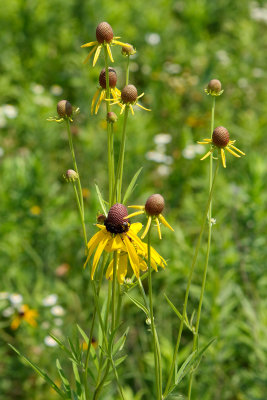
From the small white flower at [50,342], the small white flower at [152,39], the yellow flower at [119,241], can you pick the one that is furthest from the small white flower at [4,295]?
the small white flower at [152,39]

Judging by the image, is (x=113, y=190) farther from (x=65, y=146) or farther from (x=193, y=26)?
(x=193, y=26)

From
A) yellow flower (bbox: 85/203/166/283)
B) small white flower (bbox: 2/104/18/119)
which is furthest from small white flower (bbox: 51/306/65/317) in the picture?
small white flower (bbox: 2/104/18/119)

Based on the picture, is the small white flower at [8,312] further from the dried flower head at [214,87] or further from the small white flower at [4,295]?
the dried flower head at [214,87]

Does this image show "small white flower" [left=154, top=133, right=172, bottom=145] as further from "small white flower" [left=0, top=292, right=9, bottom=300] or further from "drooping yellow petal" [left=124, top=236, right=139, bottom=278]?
"drooping yellow petal" [left=124, top=236, right=139, bottom=278]

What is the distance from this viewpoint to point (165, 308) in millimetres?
2293

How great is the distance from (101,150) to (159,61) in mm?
1452

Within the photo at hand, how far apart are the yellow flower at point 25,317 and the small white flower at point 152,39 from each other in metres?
3.12


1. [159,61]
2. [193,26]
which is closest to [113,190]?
[159,61]

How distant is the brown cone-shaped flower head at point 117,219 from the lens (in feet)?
3.12

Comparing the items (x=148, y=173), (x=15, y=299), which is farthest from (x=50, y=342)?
(x=148, y=173)

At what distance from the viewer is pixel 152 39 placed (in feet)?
14.6

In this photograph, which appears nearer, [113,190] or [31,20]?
[113,190]

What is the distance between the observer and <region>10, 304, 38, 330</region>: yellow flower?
214cm

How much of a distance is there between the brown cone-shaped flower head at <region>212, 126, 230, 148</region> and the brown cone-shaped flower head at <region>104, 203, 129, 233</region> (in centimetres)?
26
